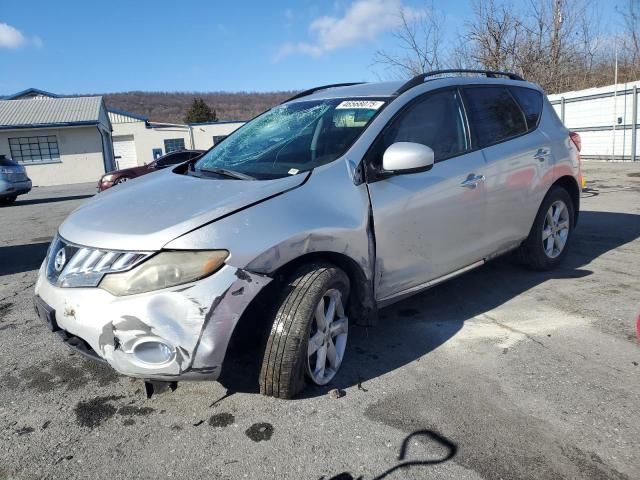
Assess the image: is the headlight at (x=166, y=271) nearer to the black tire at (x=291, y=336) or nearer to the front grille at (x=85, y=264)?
the front grille at (x=85, y=264)

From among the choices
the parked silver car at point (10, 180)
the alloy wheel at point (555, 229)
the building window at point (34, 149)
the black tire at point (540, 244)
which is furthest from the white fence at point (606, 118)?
the building window at point (34, 149)

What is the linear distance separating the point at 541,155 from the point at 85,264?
12.1 ft

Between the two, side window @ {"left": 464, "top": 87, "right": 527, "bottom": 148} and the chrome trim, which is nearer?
the chrome trim

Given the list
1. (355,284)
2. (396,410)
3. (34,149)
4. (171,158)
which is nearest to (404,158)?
(355,284)

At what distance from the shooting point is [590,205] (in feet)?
27.9

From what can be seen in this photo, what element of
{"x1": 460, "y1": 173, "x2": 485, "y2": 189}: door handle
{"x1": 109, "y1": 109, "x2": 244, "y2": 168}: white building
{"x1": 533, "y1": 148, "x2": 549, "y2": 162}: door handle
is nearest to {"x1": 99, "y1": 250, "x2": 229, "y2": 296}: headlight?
{"x1": 460, "y1": 173, "x2": 485, "y2": 189}: door handle

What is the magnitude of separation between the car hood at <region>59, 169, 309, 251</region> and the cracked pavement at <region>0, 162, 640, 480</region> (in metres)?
0.16

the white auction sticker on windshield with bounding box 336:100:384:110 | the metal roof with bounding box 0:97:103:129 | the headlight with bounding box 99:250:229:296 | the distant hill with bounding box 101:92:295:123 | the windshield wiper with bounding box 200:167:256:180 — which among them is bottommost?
the headlight with bounding box 99:250:229:296

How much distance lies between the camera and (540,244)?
4.71m

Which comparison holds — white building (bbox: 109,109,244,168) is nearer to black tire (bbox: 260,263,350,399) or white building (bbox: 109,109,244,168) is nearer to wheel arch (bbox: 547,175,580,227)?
wheel arch (bbox: 547,175,580,227)

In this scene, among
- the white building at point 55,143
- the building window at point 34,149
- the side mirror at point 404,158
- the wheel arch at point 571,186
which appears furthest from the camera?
the building window at point 34,149

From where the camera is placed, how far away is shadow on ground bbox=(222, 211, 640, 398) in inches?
125

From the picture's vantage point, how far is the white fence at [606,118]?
15875mm

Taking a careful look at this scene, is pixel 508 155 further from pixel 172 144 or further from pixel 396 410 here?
pixel 172 144
